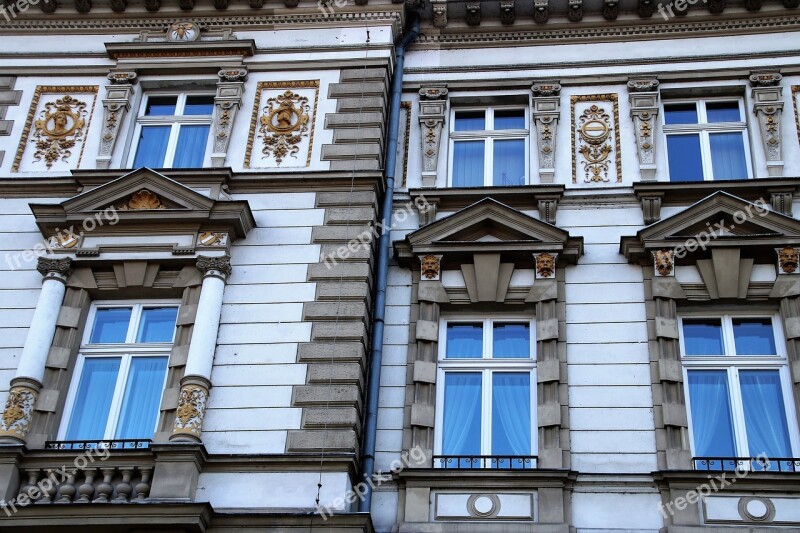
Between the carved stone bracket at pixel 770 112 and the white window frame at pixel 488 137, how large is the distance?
3.60m

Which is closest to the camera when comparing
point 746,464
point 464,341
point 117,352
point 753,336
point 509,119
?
point 746,464

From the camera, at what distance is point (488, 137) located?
18.9 m

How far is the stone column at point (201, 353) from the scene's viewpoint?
49.0 ft

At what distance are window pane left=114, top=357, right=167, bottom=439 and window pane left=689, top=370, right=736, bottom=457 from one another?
722 centimetres

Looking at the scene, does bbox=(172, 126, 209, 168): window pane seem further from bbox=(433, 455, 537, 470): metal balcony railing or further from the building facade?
bbox=(433, 455, 537, 470): metal balcony railing

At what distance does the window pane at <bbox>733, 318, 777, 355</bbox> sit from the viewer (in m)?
16.0

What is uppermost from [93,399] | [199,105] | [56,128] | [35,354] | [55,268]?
[199,105]

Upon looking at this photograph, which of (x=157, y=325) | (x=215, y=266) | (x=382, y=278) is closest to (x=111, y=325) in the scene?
(x=157, y=325)

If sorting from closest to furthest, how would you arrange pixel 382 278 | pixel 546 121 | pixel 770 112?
pixel 382 278
pixel 770 112
pixel 546 121

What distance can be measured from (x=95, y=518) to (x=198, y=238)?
456cm

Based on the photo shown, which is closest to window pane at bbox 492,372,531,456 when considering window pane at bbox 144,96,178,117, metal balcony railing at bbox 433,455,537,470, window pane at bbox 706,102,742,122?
metal balcony railing at bbox 433,455,537,470

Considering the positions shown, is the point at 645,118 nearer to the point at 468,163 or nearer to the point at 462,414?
the point at 468,163

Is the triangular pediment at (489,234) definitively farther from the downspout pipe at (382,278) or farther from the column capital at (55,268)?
the column capital at (55,268)

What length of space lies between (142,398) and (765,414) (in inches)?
331
